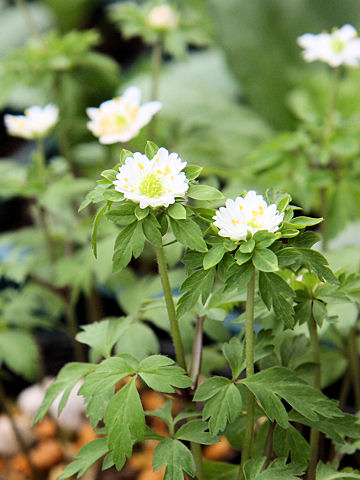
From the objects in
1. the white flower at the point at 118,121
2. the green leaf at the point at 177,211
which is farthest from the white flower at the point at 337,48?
the green leaf at the point at 177,211

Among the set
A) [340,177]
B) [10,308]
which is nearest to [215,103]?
[340,177]

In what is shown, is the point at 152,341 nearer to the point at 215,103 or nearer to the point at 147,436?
the point at 147,436

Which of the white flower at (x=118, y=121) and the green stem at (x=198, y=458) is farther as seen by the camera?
the white flower at (x=118, y=121)

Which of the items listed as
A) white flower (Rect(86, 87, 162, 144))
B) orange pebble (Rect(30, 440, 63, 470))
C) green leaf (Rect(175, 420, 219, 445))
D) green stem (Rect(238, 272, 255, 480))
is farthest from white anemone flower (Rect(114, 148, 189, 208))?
orange pebble (Rect(30, 440, 63, 470))

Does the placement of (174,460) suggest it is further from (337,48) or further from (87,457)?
(337,48)

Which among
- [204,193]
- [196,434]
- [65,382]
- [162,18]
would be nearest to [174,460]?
[196,434]

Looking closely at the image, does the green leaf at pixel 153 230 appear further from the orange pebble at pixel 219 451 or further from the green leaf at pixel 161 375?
the orange pebble at pixel 219 451
